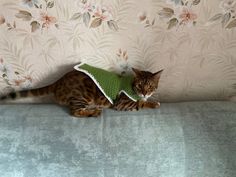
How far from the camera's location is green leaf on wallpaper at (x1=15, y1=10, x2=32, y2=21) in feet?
3.56

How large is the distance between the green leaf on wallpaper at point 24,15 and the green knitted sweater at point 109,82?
0.27m

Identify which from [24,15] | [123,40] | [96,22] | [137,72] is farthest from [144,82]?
[24,15]

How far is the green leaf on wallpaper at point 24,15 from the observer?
3.56ft

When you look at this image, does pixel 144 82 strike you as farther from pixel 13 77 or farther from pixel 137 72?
pixel 13 77

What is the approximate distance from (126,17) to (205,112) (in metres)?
0.49

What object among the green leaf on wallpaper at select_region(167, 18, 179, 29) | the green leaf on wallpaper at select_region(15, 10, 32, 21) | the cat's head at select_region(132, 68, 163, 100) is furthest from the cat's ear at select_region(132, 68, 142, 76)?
the green leaf on wallpaper at select_region(15, 10, 32, 21)

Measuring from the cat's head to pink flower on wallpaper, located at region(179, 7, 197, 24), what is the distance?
222 millimetres

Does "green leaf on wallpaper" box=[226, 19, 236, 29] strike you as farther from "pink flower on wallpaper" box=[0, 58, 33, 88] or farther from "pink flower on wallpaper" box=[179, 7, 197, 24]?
"pink flower on wallpaper" box=[0, 58, 33, 88]

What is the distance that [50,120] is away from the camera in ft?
3.67

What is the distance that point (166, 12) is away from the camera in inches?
43.1

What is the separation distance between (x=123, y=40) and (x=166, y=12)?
0.20 m

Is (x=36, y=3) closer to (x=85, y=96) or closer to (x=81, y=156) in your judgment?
(x=85, y=96)

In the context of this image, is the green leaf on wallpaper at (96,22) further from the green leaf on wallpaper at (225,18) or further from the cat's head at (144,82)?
the green leaf on wallpaper at (225,18)

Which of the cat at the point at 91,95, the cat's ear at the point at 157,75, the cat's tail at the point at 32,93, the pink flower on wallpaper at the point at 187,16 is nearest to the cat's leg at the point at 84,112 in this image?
the cat at the point at 91,95
